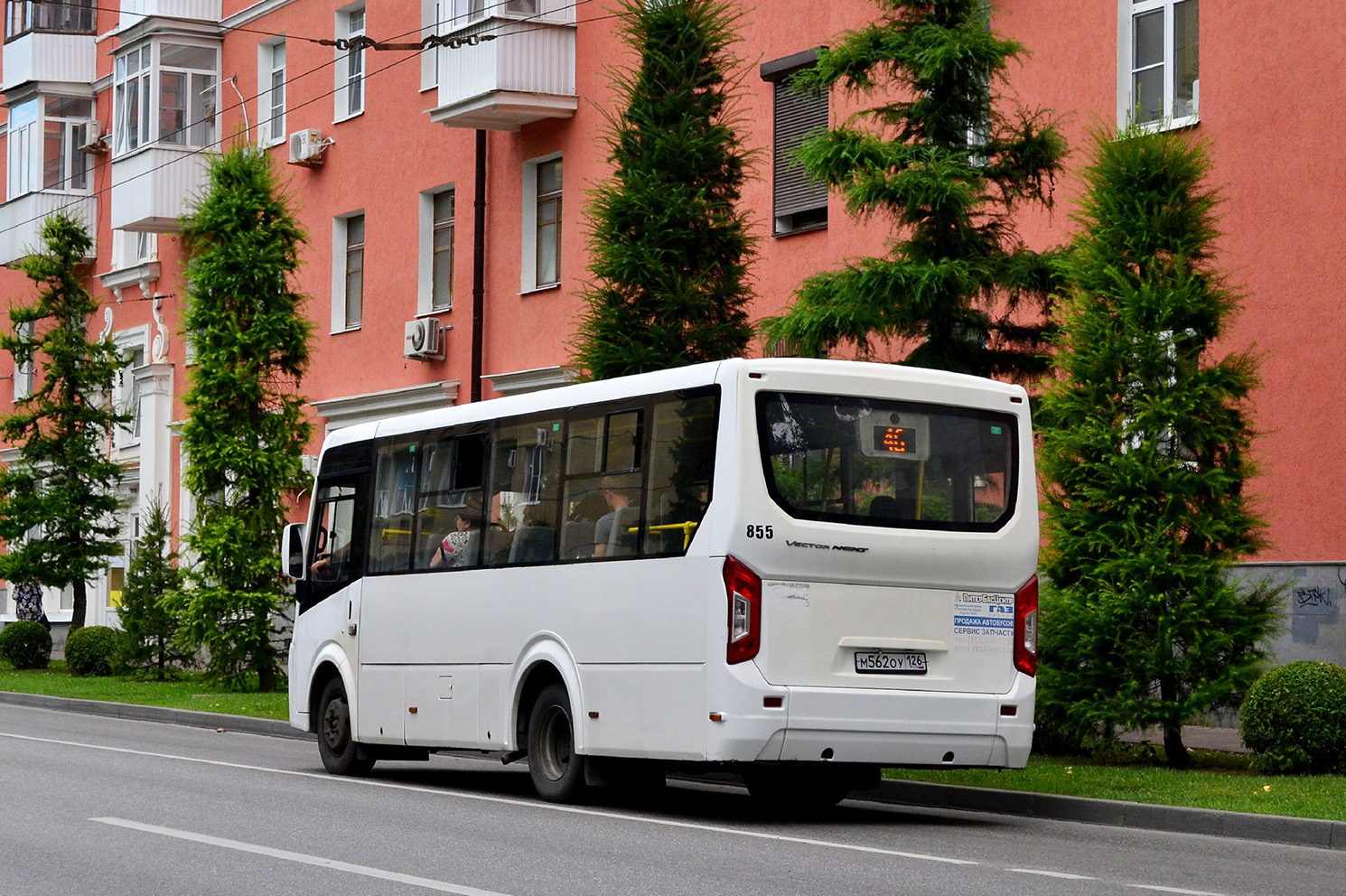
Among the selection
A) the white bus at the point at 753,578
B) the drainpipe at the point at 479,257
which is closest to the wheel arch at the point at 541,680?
the white bus at the point at 753,578

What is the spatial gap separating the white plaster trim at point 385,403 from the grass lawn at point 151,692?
4.74m

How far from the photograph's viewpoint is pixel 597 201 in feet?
72.5

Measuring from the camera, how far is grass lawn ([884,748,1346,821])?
13.2 m

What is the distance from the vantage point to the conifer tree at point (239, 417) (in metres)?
30.1

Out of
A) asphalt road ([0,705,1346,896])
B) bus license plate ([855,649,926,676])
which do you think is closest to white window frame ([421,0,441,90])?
asphalt road ([0,705,1346,896])

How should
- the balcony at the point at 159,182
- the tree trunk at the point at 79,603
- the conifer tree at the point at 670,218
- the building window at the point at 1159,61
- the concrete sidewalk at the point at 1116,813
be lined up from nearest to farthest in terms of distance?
1. the concrete sidewalk at the point at 1116,813
2. the building window at the point at 1159,61
3. the conifer tree at the point at 670,218
4. the tree trunk at the point at 79,603
5. the balcony at the point at 159,182

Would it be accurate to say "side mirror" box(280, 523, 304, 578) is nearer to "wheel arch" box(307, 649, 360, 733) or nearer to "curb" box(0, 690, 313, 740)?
"wheel arch" box(307, 649, 360, 733)

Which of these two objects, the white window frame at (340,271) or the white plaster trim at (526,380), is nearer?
the white plaster trim at (526,380)

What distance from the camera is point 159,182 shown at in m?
38.3

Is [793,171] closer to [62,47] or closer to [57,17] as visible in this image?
[62,47]

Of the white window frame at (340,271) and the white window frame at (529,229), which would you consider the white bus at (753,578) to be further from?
the white window frame at (340,271)

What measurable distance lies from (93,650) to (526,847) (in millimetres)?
24241

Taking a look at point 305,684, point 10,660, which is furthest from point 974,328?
point 10,660

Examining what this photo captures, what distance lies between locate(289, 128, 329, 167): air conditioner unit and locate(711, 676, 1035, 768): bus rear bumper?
2456 centimetres
